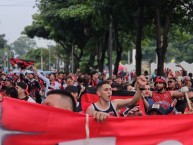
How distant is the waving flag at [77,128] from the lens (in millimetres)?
3582

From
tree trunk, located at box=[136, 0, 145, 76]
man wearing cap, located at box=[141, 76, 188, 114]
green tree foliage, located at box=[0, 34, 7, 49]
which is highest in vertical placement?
green tree foliage, located at box=[0, 34, 7, 49]

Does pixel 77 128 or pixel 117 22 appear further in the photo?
pixel 117 22

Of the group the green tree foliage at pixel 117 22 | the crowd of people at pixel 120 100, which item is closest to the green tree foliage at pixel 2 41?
the green tree foliage at pixel 117 22

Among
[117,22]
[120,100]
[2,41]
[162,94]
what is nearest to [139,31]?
[117,22]

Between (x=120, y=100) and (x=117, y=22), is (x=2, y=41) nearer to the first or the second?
(x=117, y=22)

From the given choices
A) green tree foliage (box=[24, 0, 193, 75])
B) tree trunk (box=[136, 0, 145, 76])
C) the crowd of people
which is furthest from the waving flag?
tree trunk (box=[136, 0, 145, 76])

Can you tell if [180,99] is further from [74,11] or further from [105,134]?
[74,11]

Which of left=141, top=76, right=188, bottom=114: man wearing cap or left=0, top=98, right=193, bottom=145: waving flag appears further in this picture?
left=141, top=76, right=188, bottom=114: man wearing cap

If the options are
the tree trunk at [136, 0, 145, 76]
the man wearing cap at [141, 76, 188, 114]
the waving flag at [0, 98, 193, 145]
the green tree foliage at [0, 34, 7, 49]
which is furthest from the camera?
the green tree foliage at [0, 34, 7, 49]

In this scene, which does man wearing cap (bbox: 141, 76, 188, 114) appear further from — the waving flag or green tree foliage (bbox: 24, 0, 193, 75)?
green tree foliage (bbox: 24, 0, 193, 75)

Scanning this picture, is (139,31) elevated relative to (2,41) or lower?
lower

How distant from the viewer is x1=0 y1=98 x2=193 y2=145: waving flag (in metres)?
3.58

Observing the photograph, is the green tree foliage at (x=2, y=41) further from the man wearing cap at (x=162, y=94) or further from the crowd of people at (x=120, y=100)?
the man wearing cap at (x=162, y=94)

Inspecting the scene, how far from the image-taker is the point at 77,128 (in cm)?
375
